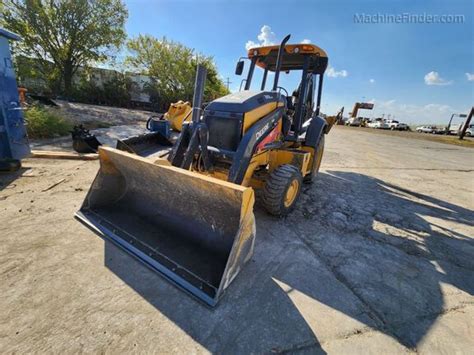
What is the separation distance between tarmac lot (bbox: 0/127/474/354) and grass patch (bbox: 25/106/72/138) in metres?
4.54

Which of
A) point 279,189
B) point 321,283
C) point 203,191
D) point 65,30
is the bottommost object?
point 321,283

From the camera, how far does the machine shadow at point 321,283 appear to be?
171 cm

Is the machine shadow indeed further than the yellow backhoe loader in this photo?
No

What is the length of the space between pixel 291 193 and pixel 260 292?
1.72 meters

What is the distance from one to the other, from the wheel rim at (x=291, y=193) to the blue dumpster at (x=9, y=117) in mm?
4765

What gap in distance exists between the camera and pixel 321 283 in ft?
7.34

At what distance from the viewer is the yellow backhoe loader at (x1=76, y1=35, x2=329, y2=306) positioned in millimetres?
2004

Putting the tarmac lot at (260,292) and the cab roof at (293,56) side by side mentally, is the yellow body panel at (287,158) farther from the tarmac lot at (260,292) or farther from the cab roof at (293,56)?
the cab roof at (293,56)

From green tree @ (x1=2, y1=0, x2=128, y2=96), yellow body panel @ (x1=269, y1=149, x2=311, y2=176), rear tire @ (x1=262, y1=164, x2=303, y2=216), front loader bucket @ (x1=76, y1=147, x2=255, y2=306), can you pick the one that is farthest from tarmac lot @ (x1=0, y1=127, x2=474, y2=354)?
green tree @ (x1=2, y1=0, x2=128, y2=96)

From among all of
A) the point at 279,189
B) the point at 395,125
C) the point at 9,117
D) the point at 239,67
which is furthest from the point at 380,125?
the point at 9,117

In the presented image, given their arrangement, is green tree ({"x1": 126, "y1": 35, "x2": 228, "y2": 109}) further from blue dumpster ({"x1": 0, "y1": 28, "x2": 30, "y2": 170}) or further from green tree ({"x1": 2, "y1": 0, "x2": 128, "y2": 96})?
blue dumpster ({"x1": 0, "y1": 28, "x2": 30, "y2": 170})

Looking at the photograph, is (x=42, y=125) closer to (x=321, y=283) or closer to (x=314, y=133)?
(x=314, y=133)

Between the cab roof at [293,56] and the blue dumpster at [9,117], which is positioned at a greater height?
the cab roof at [293,56]

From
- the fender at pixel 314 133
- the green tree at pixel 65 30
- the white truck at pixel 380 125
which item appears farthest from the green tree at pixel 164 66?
the white truck at pixel 380 125
